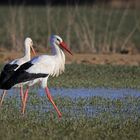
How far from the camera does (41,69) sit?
37.2ft

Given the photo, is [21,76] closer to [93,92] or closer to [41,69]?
[41,69]

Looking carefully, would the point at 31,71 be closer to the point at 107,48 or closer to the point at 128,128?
the point at 128,128

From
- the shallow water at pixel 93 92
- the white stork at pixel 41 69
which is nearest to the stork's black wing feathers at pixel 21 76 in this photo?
the white stork at pixel 41 69

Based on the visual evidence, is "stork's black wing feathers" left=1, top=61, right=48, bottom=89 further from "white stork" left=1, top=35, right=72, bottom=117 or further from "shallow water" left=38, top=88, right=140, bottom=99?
"shallow water" left=38, top=88, right=140, bottom=99

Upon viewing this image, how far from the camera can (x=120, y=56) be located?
19.3 meters

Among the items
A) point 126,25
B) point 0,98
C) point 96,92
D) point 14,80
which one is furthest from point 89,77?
point 126,25

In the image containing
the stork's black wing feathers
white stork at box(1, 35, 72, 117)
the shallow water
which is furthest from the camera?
the shallow water

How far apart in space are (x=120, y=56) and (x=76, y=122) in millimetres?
9268

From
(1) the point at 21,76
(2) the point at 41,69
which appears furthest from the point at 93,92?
(1) the point at 21,76

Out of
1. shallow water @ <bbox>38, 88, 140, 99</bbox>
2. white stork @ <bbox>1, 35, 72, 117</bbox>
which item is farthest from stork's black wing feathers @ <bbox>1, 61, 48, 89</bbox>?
shallow water @ <bbox>38, 88, 140, 99</bbox>

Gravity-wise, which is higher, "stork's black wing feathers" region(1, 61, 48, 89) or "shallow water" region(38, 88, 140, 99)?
"stork's black wing feathers" region(1, 61, 48, 89)

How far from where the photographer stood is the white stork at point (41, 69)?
11.0 meters

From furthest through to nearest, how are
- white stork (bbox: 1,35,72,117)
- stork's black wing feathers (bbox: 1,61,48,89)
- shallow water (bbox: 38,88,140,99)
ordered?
1. shallow water (bbox: 38,88,140,99)
2. white stork (bbox: 1,35,72,117)
3. stork's black wing feathers (bbox: 1,61,48,89)

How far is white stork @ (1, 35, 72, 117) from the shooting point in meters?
11.0
